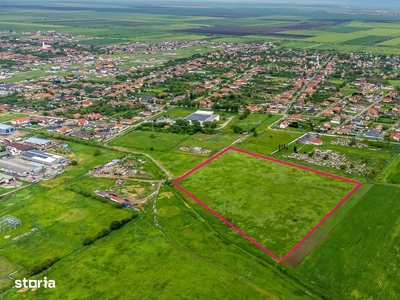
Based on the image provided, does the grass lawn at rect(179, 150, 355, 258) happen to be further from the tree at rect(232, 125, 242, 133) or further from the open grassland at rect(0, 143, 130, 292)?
the tree at rect(232, 125, 242, 133)

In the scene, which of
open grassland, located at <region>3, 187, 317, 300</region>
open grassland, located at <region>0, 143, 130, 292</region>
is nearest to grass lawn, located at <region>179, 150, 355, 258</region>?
open grassland, located at <region>3, 187, 317, 300</region>

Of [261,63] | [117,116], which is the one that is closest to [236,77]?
[261,63]

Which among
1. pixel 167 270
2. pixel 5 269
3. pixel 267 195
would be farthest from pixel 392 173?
pixel 5 269

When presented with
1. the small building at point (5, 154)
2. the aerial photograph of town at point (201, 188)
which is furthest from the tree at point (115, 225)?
the small building at point (5, 154)

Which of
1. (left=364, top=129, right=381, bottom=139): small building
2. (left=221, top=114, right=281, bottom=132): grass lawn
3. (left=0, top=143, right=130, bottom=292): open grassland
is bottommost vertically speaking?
(left=0, top=143, right=130, bottom=292): open grassland

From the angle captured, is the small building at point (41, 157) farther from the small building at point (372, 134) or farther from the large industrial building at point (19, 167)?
the small building at point (372, 134)

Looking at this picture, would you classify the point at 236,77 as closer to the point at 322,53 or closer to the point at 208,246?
the point at 322,53

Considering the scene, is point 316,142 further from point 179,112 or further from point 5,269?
point 5,269
